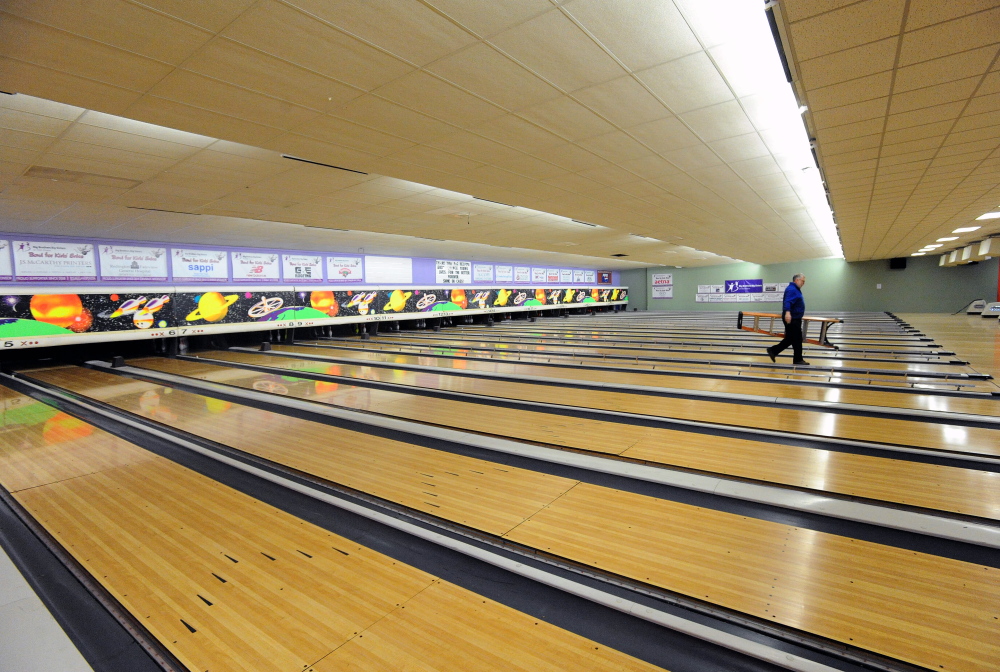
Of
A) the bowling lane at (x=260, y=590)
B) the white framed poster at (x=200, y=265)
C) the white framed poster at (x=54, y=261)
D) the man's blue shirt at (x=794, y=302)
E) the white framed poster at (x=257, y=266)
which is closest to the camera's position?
the bowling lane at (x=260, y=590)

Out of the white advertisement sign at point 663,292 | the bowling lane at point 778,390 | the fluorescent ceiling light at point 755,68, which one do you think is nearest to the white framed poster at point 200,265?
the bowling lane at point 778,390

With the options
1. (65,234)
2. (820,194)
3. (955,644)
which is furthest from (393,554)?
(65,234)

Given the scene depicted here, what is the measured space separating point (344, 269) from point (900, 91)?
445 inches

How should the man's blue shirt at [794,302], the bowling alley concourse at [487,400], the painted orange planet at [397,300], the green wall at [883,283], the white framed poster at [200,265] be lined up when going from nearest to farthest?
1. the bowling alley concourse at [487,400]
2. the man's blue shirt at [794,302]
3. the white framed poster at [200,265]
4. the painted orange planet at [397,300]
5. the green wall at [883,283]

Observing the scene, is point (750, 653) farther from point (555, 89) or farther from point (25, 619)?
point (555, 89)

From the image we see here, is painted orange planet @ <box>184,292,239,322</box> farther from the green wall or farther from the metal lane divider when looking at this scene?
the green wall

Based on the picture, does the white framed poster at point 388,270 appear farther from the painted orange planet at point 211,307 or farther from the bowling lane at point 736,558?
the bowling lane at point 736,558

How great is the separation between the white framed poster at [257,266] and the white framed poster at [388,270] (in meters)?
2.44

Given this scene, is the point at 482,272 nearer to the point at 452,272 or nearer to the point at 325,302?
the point at 452,272

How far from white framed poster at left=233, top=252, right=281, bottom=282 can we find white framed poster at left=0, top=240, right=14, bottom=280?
3.46 metres

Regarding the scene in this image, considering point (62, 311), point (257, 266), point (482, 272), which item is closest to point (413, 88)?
point (62, 311)

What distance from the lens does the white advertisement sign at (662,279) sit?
22906 millimetres

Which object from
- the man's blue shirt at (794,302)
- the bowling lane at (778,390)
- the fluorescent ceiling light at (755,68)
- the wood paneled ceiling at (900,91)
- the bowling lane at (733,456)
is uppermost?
the fluorescent ceiling light at (755,68)

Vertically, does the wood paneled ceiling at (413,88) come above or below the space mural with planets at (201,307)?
above
